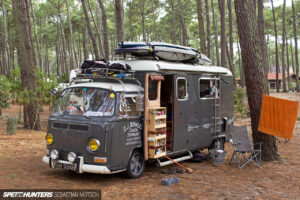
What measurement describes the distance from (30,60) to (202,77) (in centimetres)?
727

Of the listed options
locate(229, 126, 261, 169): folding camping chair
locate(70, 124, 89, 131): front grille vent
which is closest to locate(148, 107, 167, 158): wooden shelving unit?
locate(70, 124, 89, 131): front grille vent

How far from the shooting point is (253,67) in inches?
350

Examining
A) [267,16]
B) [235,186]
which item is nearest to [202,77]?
[235,186]

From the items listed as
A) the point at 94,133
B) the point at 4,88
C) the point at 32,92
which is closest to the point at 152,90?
the point at 94,133

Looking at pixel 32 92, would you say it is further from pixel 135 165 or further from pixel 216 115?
pixel 216 115

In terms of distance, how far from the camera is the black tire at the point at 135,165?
22.5 feet

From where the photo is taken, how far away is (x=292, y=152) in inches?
396

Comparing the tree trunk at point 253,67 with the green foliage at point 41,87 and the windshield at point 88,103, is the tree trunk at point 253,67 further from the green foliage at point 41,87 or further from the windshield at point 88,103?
the green foliage at point 41,87

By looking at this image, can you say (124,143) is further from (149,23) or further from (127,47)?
(149,23)

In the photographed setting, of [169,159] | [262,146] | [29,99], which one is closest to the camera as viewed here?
[169,159]

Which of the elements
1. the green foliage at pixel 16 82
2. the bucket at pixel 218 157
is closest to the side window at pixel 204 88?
the bucket at pixel 218 157

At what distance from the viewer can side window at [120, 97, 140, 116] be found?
22.0 ft

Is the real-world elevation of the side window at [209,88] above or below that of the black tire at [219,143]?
above

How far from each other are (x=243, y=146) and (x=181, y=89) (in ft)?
7.47
